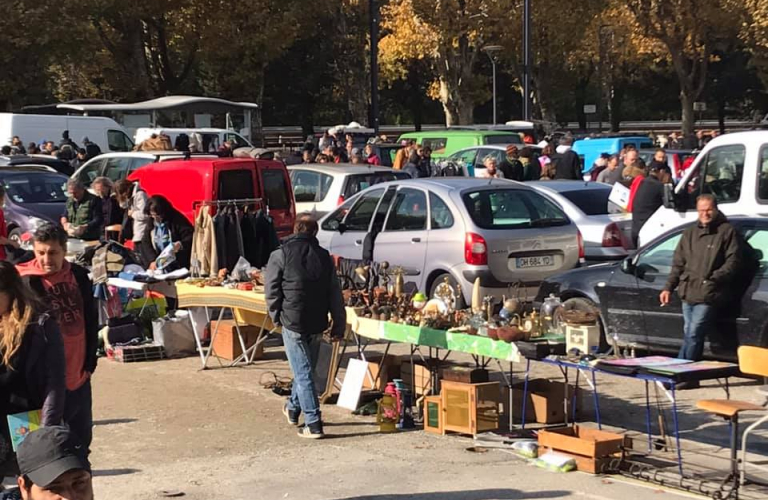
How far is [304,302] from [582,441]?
7.66 ft

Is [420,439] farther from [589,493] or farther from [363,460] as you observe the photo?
[589,493]

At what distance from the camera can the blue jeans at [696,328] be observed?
9961mm

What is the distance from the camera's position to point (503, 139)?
29531 mm

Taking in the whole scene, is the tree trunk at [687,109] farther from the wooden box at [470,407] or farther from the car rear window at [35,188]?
the wooden box at [470,407]

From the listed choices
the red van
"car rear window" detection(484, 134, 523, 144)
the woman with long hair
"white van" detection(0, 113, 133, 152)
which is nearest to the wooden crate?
the red van

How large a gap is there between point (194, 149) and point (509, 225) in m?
13.7

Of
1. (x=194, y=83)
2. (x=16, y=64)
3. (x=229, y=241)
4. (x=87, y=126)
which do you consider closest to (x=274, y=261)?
(x=229, y=241)

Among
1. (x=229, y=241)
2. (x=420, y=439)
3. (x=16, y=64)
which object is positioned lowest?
(x=420, y=439)

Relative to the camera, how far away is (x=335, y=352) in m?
10.2

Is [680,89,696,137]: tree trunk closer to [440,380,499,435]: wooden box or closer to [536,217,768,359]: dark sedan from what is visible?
[536,217,768,359]: dark sedan

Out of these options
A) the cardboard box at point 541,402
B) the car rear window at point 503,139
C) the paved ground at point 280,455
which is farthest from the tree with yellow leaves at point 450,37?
the cardboard box at point 541,402

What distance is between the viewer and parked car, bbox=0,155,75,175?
2447 centimetres

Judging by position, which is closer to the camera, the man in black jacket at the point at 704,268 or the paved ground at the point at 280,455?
the paved ground at the point at 280,455

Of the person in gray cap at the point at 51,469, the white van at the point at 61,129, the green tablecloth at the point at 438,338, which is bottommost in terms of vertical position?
the green tablecloth at the point at 438,338
